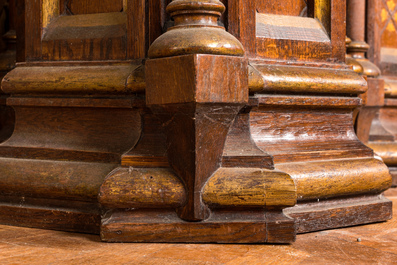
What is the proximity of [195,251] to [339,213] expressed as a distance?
385 mm

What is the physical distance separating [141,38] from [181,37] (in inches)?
7.4

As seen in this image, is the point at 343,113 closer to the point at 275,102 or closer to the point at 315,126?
the point at 315,126

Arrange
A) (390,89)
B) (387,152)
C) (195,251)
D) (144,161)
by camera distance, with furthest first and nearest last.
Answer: (390,89), (387,152), (144,161), (195,251)

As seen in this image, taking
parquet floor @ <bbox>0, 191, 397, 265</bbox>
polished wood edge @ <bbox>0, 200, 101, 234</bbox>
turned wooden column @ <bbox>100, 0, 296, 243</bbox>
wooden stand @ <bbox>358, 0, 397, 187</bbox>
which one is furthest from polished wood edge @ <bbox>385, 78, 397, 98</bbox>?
polished wood edge @ <bbox>0, 200, 101, 234</bbox>

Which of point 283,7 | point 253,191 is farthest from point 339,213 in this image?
point 283,7

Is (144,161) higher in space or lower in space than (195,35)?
lower

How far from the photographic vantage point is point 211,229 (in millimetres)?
967

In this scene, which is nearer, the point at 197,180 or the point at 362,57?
the point at 197,180

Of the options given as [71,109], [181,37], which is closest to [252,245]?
[181,37]

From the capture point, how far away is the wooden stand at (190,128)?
967 millimetres

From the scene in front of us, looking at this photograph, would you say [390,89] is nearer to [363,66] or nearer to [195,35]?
[363,66]

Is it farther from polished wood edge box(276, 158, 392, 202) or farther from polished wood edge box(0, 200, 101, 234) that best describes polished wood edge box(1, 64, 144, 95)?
polished wood edge box(276, 158, 392, 202)

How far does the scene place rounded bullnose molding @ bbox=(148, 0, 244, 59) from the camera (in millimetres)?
930

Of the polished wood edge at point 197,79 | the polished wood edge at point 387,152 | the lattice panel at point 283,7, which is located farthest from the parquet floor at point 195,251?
Result: the polished wood edge at point 387,152
